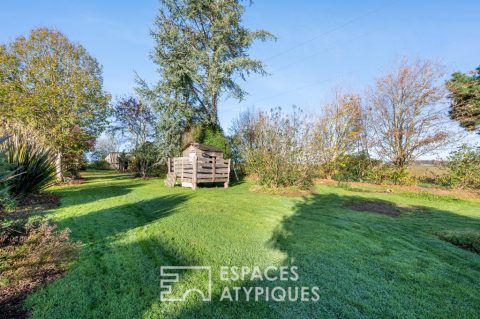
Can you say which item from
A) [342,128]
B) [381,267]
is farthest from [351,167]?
[381,267]

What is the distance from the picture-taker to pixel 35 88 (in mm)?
12047

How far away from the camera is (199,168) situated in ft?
33.6

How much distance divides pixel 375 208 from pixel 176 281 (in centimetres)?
612

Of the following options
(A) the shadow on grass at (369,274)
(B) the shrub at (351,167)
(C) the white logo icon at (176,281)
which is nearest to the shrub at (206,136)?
(B) the shrub at (351,167)

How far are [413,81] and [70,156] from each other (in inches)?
883

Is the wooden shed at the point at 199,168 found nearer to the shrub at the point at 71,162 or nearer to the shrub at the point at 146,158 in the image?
the shrub at the point at 146,158

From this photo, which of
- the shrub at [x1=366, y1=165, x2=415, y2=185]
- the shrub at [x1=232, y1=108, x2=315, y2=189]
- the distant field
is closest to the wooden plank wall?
the shrub at [x1=232, y1=108, x2=315, y2=189]

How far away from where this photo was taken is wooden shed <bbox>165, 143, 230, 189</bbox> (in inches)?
400

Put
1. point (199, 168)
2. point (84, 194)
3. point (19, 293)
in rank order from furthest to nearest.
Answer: point (199, 168), point (84, 194), point (19, 293)

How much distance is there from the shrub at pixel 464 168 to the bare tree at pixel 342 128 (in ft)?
15.3

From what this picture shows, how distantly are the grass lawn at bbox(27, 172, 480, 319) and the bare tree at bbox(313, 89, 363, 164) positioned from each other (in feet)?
29.5

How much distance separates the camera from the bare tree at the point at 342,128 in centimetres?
1402

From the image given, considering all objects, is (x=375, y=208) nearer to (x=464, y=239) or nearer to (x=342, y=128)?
(x=464, y=239)

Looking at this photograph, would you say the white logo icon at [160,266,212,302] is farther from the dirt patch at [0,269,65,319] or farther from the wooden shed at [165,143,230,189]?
the wooden shed at [165,143,230,189]
